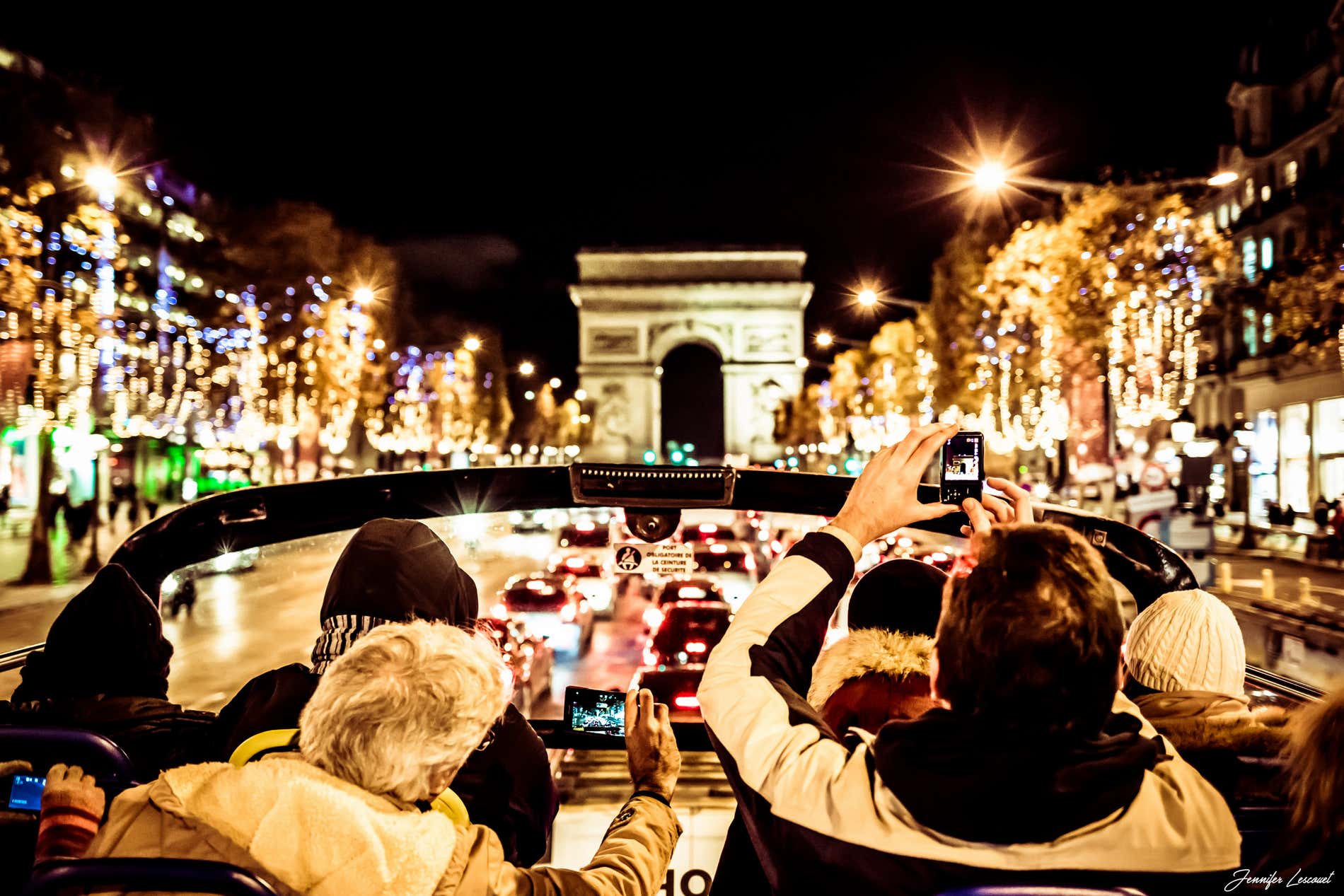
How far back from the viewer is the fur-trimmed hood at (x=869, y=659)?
7.06ft

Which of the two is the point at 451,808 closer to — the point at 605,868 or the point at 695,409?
the point at 605,868

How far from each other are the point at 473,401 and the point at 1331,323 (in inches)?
1900

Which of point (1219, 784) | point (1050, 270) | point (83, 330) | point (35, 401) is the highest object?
point (1050, 270)

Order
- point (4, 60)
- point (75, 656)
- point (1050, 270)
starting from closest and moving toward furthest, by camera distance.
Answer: point (75, 656)
point (1050, 270)
point (4, 60)

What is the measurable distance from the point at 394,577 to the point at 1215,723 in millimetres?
1990

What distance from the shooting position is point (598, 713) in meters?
2.65

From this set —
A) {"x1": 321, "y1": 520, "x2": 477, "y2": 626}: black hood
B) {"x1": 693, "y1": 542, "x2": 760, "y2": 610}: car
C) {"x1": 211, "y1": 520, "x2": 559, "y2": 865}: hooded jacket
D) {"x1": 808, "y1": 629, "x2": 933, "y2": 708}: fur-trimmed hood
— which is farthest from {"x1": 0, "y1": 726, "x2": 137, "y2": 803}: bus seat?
{"x1": 693, "y1": 542, "x2": 760, "y2": 610}: car

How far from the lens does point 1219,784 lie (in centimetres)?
213

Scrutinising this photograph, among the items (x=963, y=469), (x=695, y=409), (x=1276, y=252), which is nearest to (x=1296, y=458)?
(x=1276, y=252)

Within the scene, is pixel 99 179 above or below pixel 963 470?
above

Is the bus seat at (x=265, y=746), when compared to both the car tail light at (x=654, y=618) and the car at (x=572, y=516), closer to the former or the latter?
the car at (x=572, y=516)

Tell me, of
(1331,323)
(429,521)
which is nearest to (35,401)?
(429,521)

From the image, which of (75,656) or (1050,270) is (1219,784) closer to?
(75,656)

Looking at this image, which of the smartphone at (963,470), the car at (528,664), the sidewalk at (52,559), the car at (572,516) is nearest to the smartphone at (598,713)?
the car at (572,516)
